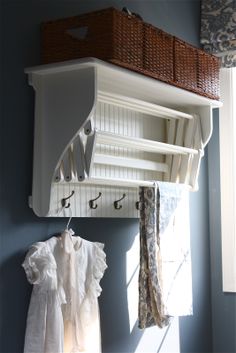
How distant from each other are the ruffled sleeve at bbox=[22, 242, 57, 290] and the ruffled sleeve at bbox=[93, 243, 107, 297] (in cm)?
23

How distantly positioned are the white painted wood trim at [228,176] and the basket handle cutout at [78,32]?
3.92 feet

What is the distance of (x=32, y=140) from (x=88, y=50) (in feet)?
1.13

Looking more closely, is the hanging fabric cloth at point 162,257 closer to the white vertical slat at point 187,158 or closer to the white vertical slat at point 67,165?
the white vertical slat at point 187,158

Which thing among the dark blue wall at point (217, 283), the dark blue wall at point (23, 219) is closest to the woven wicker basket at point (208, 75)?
the dark blue wall at point (23, 219)

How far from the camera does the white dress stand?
179 centimetres

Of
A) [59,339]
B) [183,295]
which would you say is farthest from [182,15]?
[59,339]

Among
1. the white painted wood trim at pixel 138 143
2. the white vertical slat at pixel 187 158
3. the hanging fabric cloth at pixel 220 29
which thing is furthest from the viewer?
the hanging fabric cloth at pixel 220 29

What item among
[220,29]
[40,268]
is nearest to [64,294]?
[40,268]

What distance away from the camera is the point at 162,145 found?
214 centimetres

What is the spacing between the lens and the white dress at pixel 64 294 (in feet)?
5.86

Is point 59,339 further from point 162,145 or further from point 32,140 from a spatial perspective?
point 162,145

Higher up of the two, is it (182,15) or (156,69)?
(182,15)

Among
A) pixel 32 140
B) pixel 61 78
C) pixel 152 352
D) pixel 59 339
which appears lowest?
pixel 152 352

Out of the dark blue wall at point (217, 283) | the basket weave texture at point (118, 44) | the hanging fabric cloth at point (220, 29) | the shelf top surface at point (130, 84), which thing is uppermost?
the hanging fabric cloth at point (220, 29)
